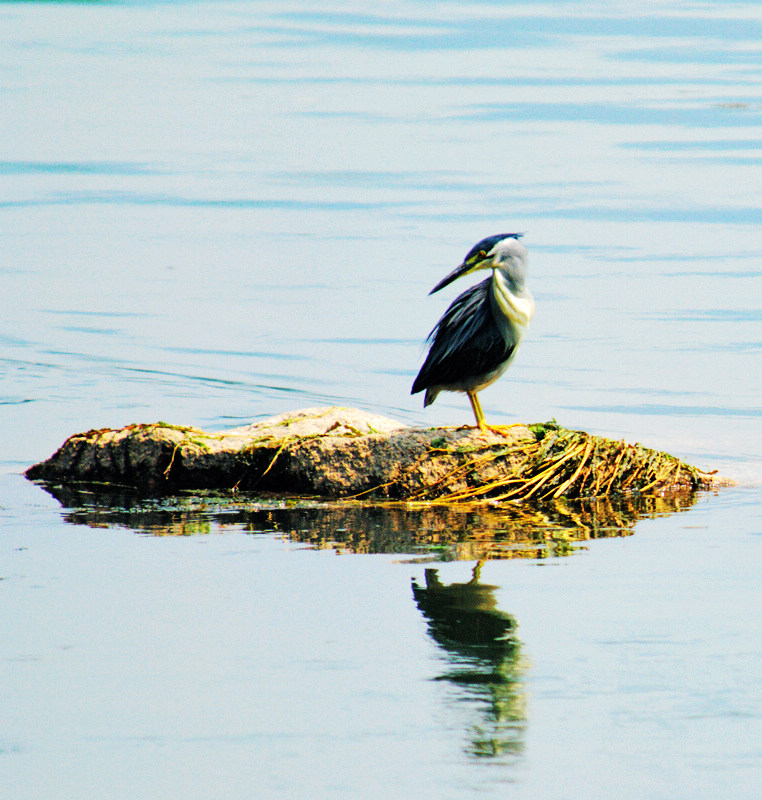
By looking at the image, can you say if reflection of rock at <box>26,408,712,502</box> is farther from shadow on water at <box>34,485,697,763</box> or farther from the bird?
the bird

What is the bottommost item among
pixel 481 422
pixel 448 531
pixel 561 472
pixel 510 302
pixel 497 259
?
pixel 448 531

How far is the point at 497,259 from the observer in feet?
25.7

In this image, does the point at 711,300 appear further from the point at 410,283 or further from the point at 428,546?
the point at 428,546

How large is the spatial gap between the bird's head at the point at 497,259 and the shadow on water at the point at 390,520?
117 cm

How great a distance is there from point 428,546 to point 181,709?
2.02 metres

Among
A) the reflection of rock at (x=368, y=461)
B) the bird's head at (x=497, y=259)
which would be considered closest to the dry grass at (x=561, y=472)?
the reflection of rock at (x=368, y=461)

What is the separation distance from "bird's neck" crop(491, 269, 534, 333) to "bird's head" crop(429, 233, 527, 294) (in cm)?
3

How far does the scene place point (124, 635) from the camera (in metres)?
5.21

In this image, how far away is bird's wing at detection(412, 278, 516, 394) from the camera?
7781 millimetres

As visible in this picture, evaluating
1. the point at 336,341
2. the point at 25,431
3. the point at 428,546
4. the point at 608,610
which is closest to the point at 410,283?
the point at 336,341

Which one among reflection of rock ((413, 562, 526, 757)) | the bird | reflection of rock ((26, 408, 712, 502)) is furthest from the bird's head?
reflection of rock ((413, 562, 526, 757))

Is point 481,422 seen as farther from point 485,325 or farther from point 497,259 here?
point 497,259

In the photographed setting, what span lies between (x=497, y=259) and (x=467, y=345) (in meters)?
0.45

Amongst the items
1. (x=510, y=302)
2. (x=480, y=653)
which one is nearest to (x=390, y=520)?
(x=510, y=302)
